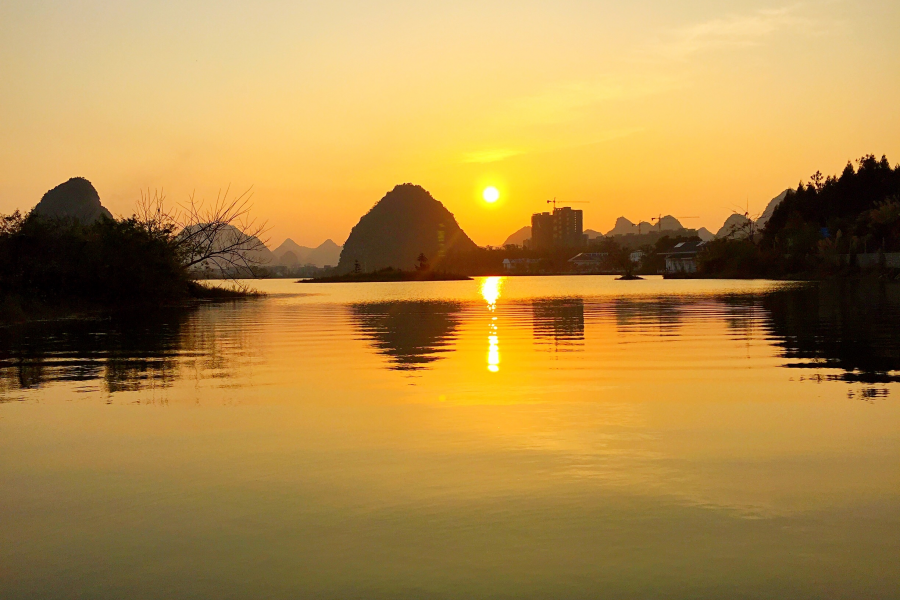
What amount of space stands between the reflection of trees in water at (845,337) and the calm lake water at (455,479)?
303 mm

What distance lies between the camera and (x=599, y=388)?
50.3 feet

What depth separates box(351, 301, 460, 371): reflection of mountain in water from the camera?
70.9ft

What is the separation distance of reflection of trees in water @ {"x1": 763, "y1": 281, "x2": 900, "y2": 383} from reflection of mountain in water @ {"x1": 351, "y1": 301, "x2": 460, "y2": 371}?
9325 millimetres

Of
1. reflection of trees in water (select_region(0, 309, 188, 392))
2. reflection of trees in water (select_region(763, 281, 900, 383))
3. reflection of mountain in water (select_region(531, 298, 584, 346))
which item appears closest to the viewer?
reflection of trees in water (select_region(0, 309, 188, 392))

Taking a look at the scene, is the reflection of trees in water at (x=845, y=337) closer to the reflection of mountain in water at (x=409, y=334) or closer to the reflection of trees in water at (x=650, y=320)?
the reflection of trees in water at (x=650, y=320)

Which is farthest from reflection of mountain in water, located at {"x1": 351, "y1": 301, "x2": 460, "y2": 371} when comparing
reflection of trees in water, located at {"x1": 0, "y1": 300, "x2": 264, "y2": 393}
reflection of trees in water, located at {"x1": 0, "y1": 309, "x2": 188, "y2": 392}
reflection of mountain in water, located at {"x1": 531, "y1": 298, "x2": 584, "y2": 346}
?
reflection of trees in water, located at {"x1": 0, "y1": 309, "x2": 188, "y2": 392}

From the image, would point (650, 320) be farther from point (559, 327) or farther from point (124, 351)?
point (124, 351)

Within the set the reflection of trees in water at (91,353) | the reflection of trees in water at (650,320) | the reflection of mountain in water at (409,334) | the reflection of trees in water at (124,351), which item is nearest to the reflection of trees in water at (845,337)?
the reflection of trees in water at (650,320)

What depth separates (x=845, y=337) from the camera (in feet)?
80.1

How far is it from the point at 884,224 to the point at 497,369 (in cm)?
9324

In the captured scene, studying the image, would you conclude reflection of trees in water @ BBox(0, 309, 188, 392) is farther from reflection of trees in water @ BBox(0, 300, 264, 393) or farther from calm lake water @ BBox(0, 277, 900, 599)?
calm lake water @ BBox(0, 277, 900, 599)

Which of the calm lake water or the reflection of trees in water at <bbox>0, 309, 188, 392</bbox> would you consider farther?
the reflection of trees in water at <bbox>0, 309, 188, 392</bbox>

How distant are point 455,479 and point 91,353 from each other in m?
17.1

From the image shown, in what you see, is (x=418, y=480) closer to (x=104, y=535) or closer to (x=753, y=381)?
(x=104, y=535)
